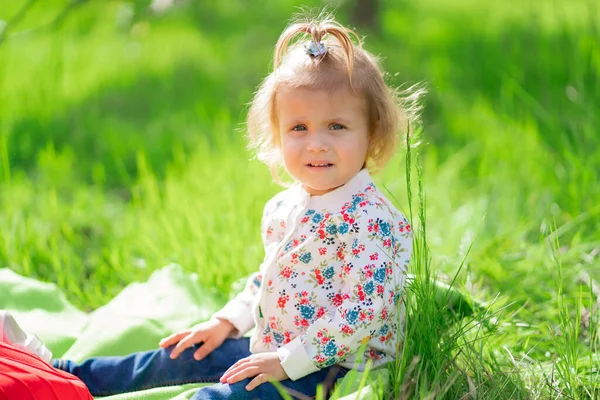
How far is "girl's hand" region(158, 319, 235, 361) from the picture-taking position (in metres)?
2.38

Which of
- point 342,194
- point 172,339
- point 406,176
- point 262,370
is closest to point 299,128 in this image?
point 342,194

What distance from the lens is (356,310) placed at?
80.7 inches

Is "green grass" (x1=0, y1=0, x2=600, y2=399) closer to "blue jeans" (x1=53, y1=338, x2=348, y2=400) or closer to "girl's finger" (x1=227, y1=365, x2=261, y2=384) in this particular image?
"girl's finger" (x1=227, y1=365, x2=261, y2=384)

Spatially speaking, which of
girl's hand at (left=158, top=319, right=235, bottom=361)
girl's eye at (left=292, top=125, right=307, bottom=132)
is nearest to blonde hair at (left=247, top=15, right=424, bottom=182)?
girl's eye at (left=292, top=125, right=307, bottom=132)

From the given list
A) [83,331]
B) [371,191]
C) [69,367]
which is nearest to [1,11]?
[83,331]

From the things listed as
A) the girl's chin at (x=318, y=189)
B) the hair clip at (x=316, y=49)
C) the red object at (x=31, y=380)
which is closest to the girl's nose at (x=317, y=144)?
the girl's chin at (x=318, y=189)

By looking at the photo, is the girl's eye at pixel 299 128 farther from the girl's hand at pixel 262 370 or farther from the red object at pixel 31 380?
the red object at pixel 31 380

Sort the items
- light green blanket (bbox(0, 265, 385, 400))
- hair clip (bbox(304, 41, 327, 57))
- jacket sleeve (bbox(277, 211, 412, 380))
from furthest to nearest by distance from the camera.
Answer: light green blanket (bbox(0, 265, 385, 400))
hair clip (bbox(304, 41, 327, 57))
jacket sleeve (bbox(277, 211, 412, 380))

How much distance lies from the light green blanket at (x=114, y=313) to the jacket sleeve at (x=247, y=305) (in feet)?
1.14

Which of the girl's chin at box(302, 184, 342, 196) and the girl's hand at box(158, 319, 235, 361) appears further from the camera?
the girl's hand at box(158, 319, 235, 361)

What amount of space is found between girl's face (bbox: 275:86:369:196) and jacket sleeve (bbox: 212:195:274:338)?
250 millimetres

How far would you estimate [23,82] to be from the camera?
15.9ft

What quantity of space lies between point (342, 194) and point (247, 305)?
0.50 m

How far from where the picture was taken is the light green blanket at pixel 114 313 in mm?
2623
